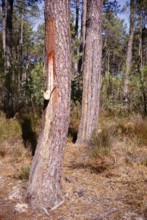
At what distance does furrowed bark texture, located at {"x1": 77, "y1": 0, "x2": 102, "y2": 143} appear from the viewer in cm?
568

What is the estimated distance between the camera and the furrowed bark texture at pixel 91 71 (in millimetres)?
5680

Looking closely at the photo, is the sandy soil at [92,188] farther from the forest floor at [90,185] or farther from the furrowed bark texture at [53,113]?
the furrowed bark texture at [53,113]

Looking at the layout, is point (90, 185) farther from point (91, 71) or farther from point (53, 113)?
point (91, 71)

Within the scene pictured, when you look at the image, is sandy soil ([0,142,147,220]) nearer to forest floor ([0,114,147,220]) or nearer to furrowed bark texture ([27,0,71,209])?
forest floor ([0,114,147,220])

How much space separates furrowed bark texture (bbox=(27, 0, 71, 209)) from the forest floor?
230 millimetres

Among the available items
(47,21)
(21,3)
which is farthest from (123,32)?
(47,21)

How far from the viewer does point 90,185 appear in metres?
3.96

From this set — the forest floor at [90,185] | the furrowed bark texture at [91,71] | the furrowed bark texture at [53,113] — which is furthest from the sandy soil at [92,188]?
the furrowed bark texture at [91,71]

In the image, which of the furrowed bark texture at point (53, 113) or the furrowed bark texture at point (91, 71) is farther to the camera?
the furrowed bark texture at point (91, 71)

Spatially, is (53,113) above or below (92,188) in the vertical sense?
above

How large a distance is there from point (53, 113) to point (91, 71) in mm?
2689

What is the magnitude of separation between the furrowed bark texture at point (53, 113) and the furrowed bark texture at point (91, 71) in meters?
2.42

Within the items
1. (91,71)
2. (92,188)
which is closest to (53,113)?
(92,188)

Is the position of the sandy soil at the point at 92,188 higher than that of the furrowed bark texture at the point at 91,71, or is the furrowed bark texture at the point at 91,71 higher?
the furrowed bark texture at the point at 91,71
